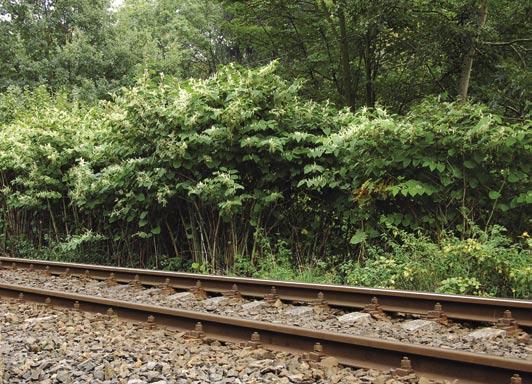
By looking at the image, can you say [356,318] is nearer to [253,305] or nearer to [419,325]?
[419,325]

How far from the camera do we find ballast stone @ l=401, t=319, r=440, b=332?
5.37 metres

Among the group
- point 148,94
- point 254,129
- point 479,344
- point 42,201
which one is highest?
point 148,94

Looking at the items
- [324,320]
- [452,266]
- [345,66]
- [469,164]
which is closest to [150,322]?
[324,320]

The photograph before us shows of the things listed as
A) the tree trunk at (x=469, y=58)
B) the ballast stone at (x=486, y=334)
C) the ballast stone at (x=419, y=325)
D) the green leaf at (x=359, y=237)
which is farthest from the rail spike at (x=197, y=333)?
the tree trunk at (x=469, y=58)

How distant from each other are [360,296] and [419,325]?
105cm

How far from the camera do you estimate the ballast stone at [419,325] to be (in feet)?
17.6

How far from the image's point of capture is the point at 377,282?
295 inches

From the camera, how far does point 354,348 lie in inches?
179

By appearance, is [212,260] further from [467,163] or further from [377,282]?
[467,163]

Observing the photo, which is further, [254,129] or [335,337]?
[254,129]

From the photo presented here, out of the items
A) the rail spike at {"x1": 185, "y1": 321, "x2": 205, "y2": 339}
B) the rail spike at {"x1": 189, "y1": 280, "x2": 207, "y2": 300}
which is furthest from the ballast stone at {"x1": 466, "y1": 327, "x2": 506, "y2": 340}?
the rail spike at {"x1": 189, "y1": 280, "x2": 207, "y2": 300}

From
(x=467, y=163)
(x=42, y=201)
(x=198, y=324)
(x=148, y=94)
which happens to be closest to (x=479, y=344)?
(x=198, y=324)

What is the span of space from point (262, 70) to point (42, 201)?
6.03m

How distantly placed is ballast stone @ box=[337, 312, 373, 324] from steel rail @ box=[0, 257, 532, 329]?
0.25 metres
